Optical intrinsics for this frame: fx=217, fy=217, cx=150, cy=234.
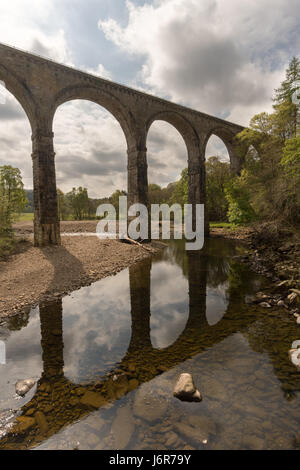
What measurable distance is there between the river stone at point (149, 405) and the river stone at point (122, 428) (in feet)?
0.39

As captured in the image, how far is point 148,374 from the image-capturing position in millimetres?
3615

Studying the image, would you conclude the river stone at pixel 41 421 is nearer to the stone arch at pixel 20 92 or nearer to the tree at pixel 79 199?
the stone arch at pixel 20 92

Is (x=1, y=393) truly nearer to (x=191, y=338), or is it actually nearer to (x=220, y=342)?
(x=191, y=338)

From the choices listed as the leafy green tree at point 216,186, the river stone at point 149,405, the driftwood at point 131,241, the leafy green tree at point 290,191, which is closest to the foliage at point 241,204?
the leafy green tree at point 290,191

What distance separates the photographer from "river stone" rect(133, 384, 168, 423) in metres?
2.83

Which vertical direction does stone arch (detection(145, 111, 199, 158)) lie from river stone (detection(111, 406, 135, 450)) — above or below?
above

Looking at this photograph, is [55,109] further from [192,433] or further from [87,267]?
[192,433]

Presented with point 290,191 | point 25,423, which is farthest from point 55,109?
point 25,423

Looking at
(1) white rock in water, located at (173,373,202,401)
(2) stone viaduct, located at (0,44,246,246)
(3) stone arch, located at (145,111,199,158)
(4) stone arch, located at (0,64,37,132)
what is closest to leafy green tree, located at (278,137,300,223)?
(2) stone viaduct, located at (0,44,246,246)

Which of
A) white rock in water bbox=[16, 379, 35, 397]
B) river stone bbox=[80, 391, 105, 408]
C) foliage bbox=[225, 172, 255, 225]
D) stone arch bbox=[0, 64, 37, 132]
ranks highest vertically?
stone arch bbox=[0, 64, 37, 132]

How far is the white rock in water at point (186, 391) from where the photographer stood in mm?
3061

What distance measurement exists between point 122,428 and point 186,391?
968mm

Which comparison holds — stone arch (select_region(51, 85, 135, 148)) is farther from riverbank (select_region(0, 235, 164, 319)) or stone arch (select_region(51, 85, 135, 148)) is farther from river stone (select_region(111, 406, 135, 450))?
river stone (select_region(111, 406, 135, 450))
